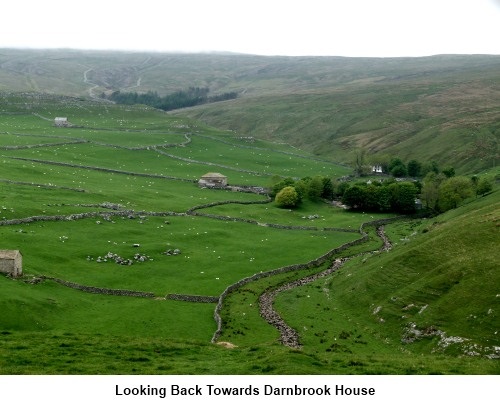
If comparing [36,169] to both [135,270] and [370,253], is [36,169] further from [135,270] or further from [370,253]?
[370,253]

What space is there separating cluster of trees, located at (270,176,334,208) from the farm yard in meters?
3.08

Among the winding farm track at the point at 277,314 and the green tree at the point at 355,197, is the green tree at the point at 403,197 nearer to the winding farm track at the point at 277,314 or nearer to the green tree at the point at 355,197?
the green tree at the point at 355,197

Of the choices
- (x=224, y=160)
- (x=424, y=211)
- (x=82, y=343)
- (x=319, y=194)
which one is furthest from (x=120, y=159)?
(x=82, y=343)

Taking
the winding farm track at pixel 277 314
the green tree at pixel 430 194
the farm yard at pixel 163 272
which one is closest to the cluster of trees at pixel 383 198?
the green tree at pixel 430 194

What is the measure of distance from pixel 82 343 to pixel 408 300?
1351 inches

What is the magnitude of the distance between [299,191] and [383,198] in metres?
18.9

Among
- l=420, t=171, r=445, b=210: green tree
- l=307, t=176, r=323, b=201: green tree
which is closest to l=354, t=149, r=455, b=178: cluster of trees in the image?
l=420, t=171, r=445, b=210: green tree

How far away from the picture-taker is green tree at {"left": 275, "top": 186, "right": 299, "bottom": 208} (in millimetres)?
132125

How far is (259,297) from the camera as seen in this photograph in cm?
7438

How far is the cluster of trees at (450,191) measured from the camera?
407 ft

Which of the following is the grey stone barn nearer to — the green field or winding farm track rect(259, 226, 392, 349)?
the green field

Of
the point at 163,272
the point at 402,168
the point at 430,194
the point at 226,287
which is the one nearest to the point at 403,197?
the point at 430,194

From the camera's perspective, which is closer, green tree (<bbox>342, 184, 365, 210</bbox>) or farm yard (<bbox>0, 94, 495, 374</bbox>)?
farm yard (<bbox>0, 94, 495, 374</bbox>)

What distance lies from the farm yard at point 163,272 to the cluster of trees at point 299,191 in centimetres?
308
